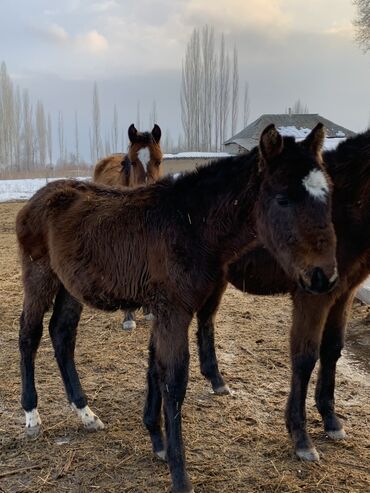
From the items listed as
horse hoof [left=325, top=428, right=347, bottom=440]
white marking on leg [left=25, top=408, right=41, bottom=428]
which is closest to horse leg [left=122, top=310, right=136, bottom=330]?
white marking on leg [left=25, top=408, right=41, bottom=428]

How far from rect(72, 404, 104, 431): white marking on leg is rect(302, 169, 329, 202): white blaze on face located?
2.38 metres

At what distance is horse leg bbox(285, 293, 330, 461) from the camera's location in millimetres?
3104

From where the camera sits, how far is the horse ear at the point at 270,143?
92.1 inches

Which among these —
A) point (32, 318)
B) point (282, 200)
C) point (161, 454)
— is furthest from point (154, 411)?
point (282, 200)

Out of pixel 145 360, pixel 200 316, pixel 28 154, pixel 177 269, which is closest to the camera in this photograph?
pixel 177 269

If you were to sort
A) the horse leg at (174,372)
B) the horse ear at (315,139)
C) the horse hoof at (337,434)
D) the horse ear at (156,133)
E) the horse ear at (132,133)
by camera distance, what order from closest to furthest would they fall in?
the horse ear at (315,139), the horse leg at (174,372), the horse hoof at (337,434), the horse ear at (132,133), the horse ear at (156,133)

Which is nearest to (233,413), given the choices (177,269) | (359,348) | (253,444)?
(253,444)

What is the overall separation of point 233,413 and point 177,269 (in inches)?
66.2

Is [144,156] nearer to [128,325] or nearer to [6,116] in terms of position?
[128,325]

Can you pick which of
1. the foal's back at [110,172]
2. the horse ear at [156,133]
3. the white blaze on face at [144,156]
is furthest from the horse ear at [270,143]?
the horse ear at [156,133]

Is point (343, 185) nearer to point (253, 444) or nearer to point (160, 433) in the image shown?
point (253, 444)

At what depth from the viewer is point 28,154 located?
5481 cm

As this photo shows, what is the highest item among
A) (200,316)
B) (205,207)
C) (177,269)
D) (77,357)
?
(205,207)

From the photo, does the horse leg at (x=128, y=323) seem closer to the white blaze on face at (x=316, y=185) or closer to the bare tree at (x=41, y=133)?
the white blaze on face at (x=316, y=185)
